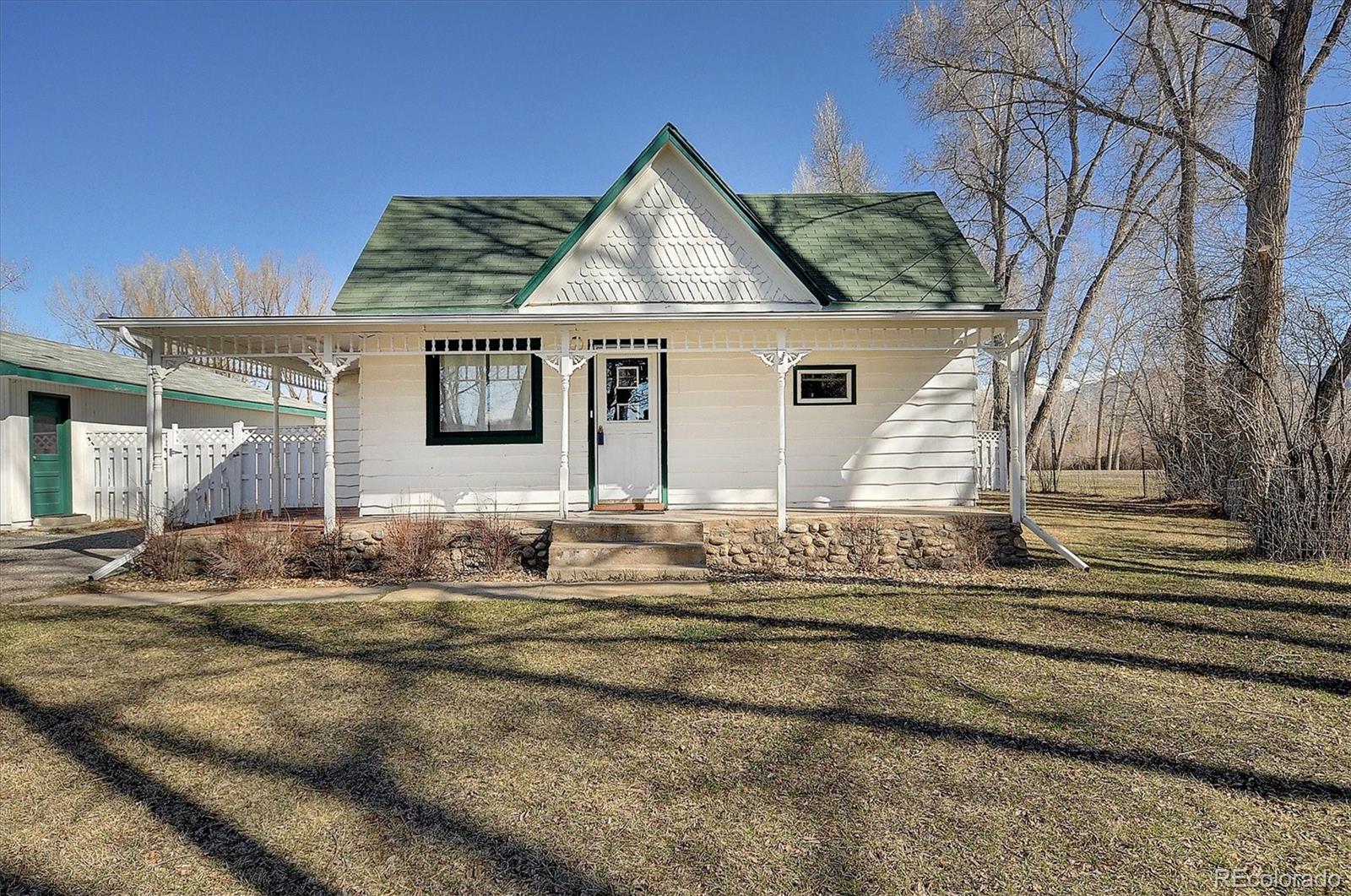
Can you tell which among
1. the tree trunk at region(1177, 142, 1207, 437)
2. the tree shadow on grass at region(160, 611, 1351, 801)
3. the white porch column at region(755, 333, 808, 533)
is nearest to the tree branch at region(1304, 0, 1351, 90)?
the tree trunk at region(1177, 142, 1207, 437)

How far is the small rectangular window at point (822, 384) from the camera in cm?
987

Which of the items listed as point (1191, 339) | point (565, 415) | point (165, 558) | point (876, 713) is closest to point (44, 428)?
point (165, 558)

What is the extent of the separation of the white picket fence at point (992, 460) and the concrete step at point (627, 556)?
7.65 metres

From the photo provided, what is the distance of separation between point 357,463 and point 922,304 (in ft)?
28.5

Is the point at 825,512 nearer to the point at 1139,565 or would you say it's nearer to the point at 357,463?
the point at 1139,565

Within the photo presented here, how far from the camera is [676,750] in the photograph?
3.57 meters

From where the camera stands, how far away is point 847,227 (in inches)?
449

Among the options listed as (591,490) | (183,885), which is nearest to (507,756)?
(183,885)

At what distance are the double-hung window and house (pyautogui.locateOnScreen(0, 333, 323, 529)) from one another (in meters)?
8.42

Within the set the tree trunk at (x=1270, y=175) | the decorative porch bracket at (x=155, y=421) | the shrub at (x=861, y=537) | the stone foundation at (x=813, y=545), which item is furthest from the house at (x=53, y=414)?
the tree trunk at (x=1270, y=175)

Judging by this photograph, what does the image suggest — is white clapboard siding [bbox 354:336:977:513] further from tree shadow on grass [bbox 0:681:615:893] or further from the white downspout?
tree shadow on grass [bbox 0:681:615:893]

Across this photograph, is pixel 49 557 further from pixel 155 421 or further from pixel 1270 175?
pixel 1270 175

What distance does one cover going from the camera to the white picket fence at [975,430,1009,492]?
13281 millimetres

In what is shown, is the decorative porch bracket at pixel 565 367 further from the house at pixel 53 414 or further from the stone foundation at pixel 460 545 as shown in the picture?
the house at pixel 53 414
